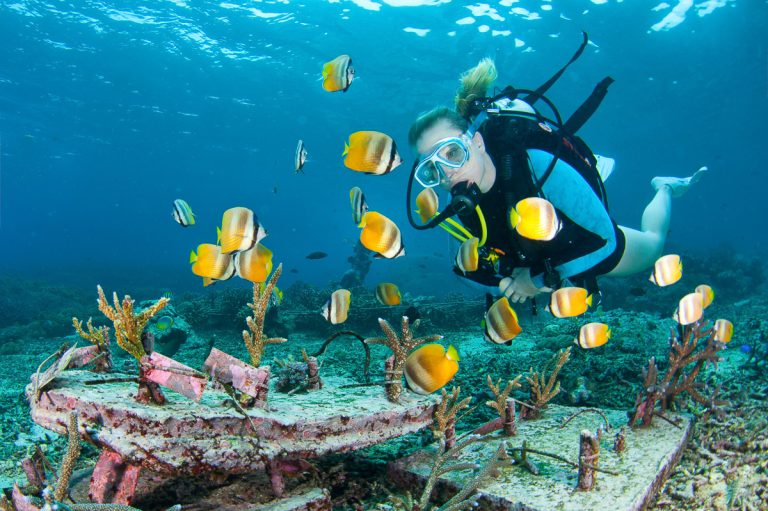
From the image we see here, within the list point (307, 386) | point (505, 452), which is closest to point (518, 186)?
point (505, 452)

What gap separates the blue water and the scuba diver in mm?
10368

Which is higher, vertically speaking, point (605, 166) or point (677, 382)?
point (605, 166)

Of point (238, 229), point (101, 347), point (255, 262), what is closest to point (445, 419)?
point (255, 262)

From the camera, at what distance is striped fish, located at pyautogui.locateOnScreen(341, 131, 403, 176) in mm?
3436

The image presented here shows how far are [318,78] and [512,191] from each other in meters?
26.8

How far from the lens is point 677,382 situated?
382 cm

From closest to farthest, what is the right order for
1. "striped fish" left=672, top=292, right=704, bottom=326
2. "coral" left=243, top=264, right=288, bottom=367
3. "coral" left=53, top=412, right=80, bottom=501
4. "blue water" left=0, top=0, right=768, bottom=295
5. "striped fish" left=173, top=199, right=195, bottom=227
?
"coral" left=53, top=412, right=80, bottom=501 < "coral" left=243, top=264, right=288, bottom=367 < "striped fish" left=672, top=292, right=704, bottom=326 < "striped fish" left=173, top=199, right=195, bottom=227 < "blue water" left=0, top=0, right=768, bottom=295

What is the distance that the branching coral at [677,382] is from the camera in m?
3.49

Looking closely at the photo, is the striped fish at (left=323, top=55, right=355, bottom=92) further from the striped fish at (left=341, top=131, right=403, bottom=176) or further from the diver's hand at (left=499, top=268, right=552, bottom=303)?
the diver's hand at (left=499, top=268, right=552, bottom=303)

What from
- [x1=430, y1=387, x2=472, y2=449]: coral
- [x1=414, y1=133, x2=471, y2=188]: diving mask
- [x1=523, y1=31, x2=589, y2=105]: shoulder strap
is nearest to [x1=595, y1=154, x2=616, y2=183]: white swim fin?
[x1=523, y1=31, x2=589, y2=105]: shoulder strap

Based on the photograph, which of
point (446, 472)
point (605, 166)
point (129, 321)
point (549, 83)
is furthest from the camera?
point (605, 166)

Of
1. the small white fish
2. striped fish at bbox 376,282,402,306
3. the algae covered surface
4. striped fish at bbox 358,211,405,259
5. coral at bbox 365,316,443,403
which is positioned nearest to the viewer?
the algae covered surface

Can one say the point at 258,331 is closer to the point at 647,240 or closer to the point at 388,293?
the point at 388,293

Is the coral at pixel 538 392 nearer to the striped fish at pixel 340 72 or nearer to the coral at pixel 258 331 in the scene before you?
the coral at pixel 258 331
